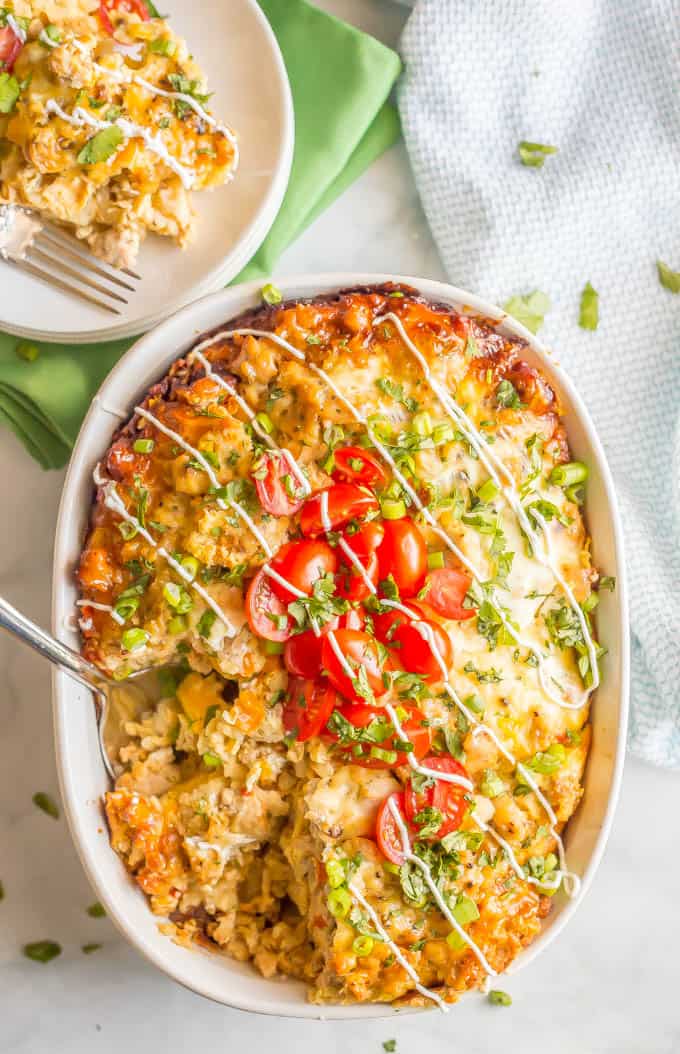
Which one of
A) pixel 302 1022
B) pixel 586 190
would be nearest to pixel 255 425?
pixel 586 190

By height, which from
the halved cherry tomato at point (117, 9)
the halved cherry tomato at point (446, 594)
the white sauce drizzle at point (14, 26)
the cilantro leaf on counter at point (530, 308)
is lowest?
the halved cherry tomato at point (446, 594)

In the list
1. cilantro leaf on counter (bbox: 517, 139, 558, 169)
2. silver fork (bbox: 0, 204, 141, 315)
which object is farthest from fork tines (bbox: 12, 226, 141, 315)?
cilantro leaf on counter (bbox: 517, 139, 558, 169)

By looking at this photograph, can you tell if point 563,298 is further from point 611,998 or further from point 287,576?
point 611,998

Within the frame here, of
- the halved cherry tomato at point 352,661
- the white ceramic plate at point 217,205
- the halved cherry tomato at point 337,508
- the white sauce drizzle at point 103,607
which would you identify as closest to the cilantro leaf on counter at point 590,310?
the white ceramic plate at point 217,205

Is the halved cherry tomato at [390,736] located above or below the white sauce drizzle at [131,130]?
below

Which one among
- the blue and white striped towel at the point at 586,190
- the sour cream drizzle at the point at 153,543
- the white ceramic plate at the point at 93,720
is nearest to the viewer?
the sour cream drizzle at the point at 153,543

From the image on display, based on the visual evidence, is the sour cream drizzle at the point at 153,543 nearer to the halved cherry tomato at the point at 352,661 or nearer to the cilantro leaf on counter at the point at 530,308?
the halved cherry tomato at the point at 352,661

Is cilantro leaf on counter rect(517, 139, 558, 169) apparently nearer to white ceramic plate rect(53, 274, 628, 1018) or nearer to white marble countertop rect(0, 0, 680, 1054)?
white marble countertop rect(0, 0, 680, 1054)

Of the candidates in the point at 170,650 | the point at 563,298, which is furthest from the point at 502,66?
the point at 170,650
